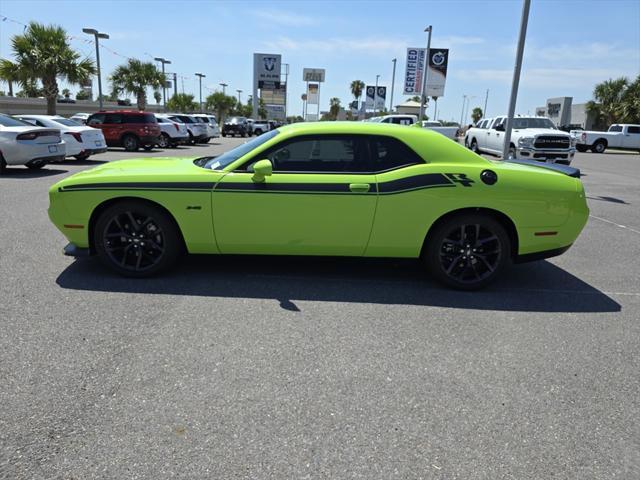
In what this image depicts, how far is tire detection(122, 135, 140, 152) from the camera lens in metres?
20.1

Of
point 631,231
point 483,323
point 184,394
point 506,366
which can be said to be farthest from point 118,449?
point 631,231

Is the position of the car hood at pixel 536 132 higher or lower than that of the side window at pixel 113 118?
higher

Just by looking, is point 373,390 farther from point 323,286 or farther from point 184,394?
point 323,286

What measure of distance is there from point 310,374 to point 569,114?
75896 mm

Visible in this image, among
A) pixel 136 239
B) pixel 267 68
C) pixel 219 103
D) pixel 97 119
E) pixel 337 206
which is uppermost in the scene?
pixel 267 68

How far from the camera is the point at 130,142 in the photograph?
20109 mm

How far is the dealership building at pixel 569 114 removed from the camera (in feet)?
208

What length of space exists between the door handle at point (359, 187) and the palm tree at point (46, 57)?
28.2 metres

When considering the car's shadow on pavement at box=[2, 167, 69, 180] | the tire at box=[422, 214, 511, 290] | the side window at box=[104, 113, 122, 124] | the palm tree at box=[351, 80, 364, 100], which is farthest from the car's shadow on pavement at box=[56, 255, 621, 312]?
the palm tree at box=[351, 80, 364, 100]

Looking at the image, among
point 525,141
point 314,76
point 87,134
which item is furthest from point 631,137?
point 314,76

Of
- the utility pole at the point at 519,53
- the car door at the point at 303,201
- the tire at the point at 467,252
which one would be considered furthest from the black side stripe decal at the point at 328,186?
the utility pole at the point at 519,53

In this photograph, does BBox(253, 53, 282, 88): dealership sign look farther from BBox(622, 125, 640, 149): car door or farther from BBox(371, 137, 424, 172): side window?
BBox(371, 137, 424, 172): side window

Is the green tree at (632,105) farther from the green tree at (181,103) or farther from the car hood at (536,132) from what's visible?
the green tree at (181,103)

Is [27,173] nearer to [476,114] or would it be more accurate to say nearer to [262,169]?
[262,169]
